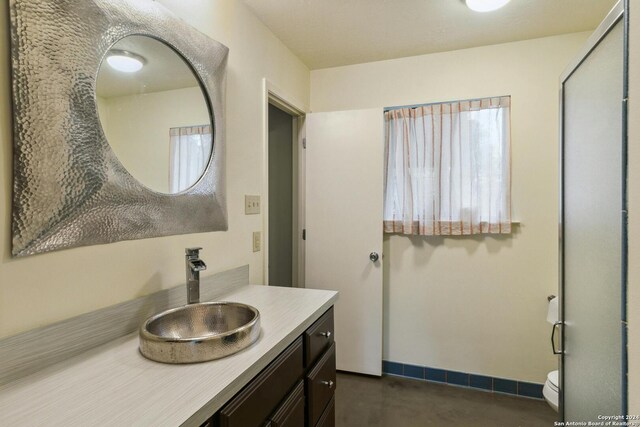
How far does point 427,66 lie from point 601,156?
1.72 metres

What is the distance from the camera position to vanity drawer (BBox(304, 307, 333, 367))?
48.3 inches

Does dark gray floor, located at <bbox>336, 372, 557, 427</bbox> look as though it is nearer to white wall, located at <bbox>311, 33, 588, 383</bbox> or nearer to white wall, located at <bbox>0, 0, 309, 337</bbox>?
white wall, located at <bbox>311, 33, 588, 383</bbox>

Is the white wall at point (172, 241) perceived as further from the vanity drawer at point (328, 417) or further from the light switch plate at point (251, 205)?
the vanity drawer at point (328, 417)

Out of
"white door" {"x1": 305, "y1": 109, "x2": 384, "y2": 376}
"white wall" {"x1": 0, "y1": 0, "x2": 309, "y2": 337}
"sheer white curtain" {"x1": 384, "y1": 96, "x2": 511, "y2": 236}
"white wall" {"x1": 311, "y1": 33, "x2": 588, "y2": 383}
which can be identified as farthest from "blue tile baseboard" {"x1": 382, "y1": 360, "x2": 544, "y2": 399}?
"white wall" {"x1": 0, "y1": 0, "x2": 309, "y2": 337}

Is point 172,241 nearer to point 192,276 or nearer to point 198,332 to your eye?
point 192,276

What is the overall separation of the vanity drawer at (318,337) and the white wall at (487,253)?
3.86 feet

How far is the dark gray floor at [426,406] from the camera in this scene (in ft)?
6.53

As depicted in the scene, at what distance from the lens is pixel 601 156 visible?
0.95m

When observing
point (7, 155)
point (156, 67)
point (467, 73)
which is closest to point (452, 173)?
point (467, 73)

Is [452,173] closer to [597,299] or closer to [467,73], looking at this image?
[467,73]

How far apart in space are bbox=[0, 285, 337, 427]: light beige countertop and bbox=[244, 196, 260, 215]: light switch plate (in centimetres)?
88

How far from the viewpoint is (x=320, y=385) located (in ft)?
4.35

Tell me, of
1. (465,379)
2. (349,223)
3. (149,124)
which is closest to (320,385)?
(149,124)

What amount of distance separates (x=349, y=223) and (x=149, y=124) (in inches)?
61.7
